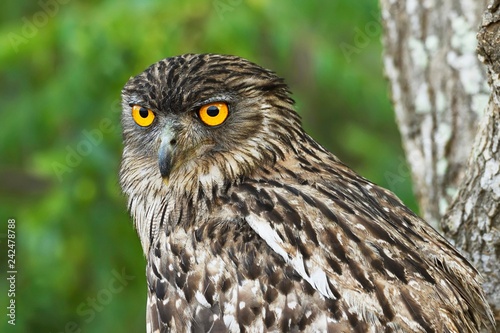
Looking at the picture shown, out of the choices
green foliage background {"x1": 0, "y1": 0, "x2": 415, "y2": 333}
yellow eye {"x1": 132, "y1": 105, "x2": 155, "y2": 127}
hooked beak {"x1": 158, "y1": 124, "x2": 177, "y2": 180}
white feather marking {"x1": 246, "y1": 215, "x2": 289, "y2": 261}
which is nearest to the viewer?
white feather marking {"x1": 246, "y1": 215, "x2": 289, "y2": 261}

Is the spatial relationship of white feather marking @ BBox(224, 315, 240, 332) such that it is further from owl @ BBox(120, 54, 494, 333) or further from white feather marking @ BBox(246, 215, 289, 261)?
white feather marking @ BBox(246, 215, 289, 261)

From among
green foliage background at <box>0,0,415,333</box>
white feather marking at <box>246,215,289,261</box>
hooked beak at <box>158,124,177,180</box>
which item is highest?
green foliage background at <box>0,0,415,333</box>

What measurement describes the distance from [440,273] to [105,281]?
4.67 m

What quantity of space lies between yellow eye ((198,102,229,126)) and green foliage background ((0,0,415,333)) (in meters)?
2.76

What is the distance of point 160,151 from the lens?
13.5 feet

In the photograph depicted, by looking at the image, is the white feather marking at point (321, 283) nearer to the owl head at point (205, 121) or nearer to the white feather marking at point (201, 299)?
the white feather marking at point (201, 299)

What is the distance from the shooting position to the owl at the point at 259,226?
3.56 metres

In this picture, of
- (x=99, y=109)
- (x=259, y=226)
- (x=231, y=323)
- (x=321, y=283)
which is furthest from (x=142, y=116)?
(x=99, y=109)

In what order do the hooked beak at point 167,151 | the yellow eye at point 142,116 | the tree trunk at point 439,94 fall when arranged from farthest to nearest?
the tree trunk at point 439,94 < the yellow eye at point 142,116 < the hooked beak at point 167,151

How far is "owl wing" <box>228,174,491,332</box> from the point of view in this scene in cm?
352

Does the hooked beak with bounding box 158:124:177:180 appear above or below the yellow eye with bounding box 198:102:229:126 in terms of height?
below

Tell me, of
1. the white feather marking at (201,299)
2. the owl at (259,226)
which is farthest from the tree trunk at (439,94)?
the white feather marking at (201,299)

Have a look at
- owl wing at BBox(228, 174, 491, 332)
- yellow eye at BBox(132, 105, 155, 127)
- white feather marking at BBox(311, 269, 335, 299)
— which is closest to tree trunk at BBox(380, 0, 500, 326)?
owl wing at BBox(228, 174, 491, 332)

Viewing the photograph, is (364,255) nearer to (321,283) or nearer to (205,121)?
(321,283)
